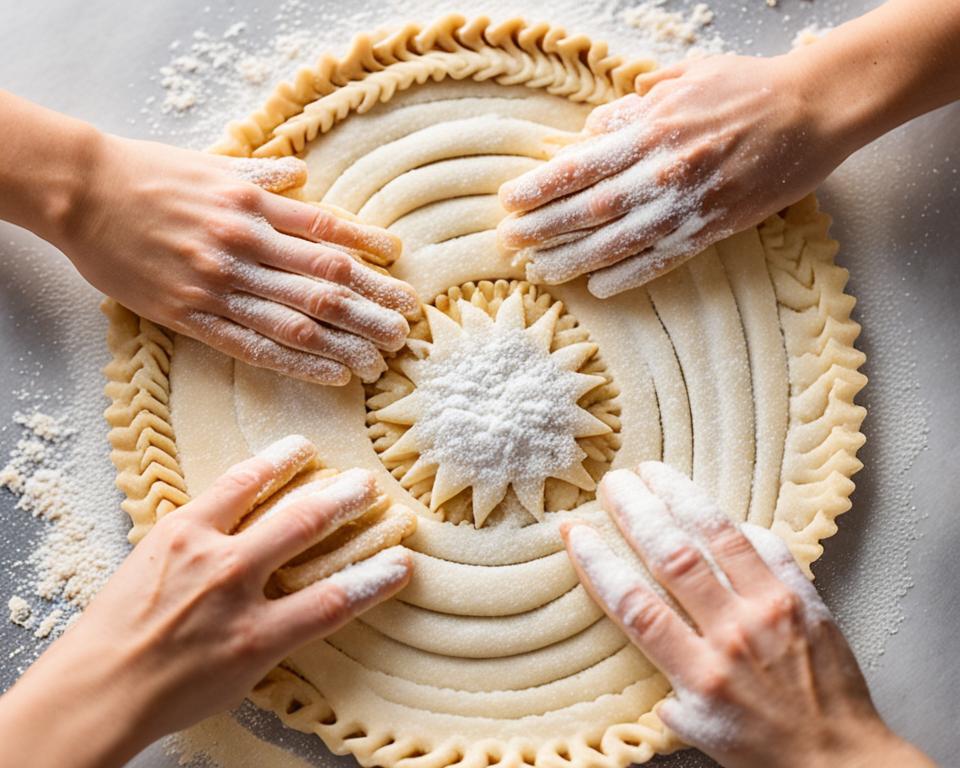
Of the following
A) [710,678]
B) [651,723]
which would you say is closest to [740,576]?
[710,678]

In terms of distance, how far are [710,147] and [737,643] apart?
765 millimetres

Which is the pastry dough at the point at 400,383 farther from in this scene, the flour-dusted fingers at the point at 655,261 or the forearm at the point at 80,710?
the forearm at the point at 80,710

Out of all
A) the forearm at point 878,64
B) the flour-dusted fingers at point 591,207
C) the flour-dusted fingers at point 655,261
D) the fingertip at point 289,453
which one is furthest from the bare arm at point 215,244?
the forearm at point 878,64

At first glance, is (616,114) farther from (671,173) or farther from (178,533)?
(178,533)

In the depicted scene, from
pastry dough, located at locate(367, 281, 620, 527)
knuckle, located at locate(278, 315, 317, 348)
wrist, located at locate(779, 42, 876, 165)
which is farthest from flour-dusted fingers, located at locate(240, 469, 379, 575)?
wrist, located at locate(779, 42, 876, 165)

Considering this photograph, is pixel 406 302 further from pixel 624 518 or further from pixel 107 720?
pixel 107 720

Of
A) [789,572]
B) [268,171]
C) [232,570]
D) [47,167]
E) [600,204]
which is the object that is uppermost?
[47,167]

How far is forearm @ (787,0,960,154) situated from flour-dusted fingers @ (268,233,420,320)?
30.5 inches

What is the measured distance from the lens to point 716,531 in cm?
152

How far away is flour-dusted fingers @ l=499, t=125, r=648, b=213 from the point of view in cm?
155

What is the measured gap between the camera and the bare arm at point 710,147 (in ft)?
5.10

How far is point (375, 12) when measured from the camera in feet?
6.06

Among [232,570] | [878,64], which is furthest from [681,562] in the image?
[878,64]

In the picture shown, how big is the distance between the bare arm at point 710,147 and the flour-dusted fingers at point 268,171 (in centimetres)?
35
